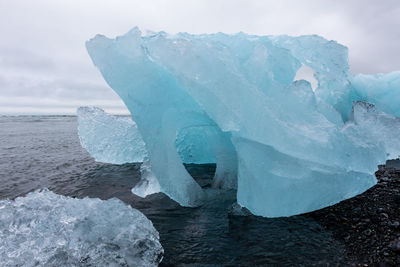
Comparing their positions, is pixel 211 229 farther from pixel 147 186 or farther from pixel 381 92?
pixel 381 92

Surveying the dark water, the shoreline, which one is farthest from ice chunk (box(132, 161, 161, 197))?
the shoreline

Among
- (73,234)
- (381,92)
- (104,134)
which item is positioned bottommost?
(73,234)

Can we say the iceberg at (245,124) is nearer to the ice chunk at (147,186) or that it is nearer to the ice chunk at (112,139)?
the ice chunk at (147,186)

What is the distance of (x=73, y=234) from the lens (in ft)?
8.10

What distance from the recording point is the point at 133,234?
2.69 m

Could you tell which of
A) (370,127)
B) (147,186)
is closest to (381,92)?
(370,127)

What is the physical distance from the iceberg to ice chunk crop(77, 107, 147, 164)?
2671 mm

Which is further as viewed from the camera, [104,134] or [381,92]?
[381,92]

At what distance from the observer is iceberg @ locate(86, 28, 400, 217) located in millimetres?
3365

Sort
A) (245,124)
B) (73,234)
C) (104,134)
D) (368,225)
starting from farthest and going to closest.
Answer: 1. (104,134)
2. (245,124)
3. (368,225)
4. (73,234)

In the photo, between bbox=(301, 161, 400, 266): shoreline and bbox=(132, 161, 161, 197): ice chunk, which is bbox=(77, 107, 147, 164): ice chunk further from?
bbox=(301, 161, 400, 266): shoreline

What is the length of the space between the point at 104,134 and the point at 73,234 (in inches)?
191

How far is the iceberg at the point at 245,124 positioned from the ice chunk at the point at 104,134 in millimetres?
2671

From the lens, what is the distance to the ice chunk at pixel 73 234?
7.39ft
